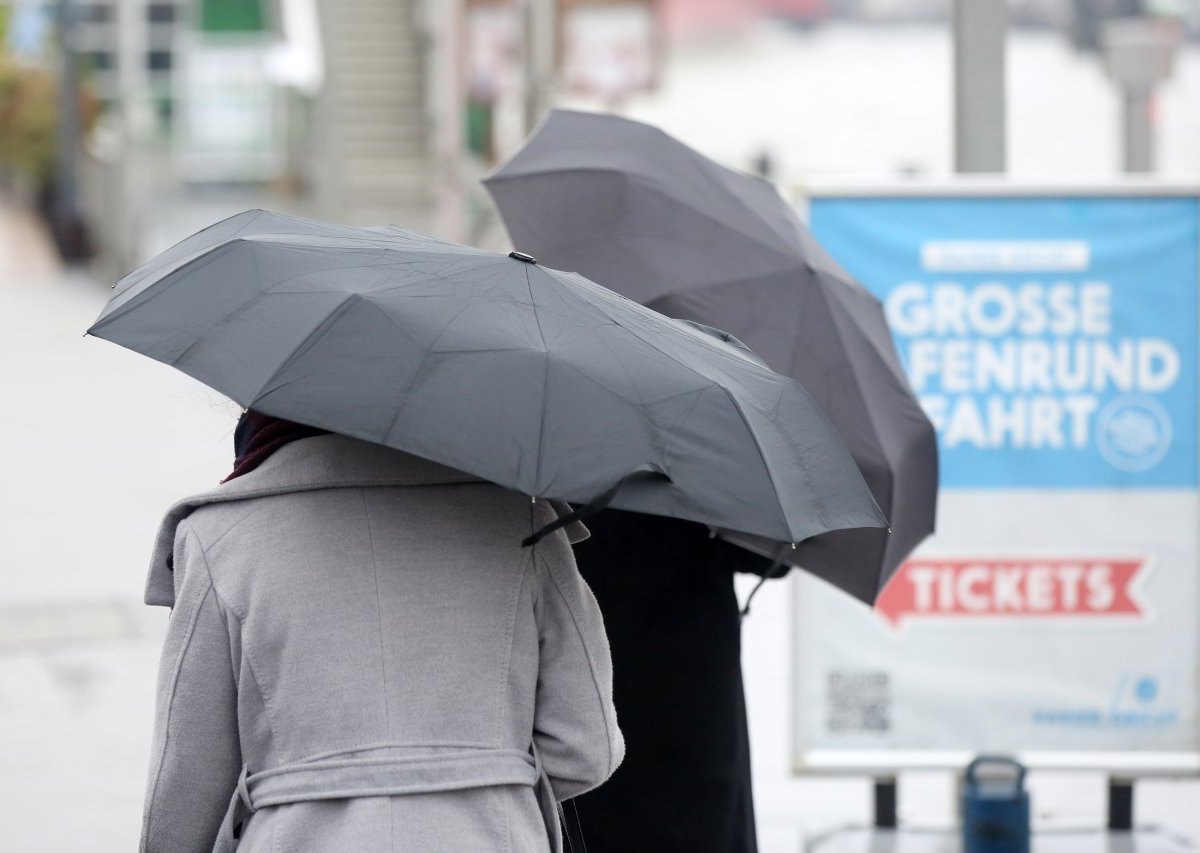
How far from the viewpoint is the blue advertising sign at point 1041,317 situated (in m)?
4.73

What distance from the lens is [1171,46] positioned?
8.00 meters

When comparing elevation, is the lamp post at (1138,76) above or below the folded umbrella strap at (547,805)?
above

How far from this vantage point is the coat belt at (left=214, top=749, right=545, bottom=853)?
6.58 feet

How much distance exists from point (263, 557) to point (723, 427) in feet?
1.87

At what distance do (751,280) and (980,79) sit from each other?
2.05 m

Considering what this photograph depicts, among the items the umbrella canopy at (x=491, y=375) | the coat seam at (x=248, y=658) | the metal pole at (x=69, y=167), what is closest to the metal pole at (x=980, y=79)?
the umbrella canopy at (x=491, y=375)

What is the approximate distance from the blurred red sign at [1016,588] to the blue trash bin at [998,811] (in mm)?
450

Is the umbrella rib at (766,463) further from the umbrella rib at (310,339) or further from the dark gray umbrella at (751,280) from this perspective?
the dark gray umbrella at (751,280)

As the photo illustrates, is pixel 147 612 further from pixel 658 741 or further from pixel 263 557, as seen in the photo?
pixel 263 557

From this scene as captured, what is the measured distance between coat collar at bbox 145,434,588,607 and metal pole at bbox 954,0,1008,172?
3087mm

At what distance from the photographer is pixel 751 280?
3.02m

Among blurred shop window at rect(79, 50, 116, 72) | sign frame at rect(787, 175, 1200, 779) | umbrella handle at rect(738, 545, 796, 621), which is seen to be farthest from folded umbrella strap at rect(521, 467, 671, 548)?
blurred shop window at rect(79, 50, 116, 72)

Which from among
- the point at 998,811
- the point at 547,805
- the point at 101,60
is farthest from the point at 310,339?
the point at 101,60

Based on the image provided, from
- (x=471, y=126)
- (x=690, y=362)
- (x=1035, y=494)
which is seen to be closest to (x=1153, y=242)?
(x=1035, y=494)
